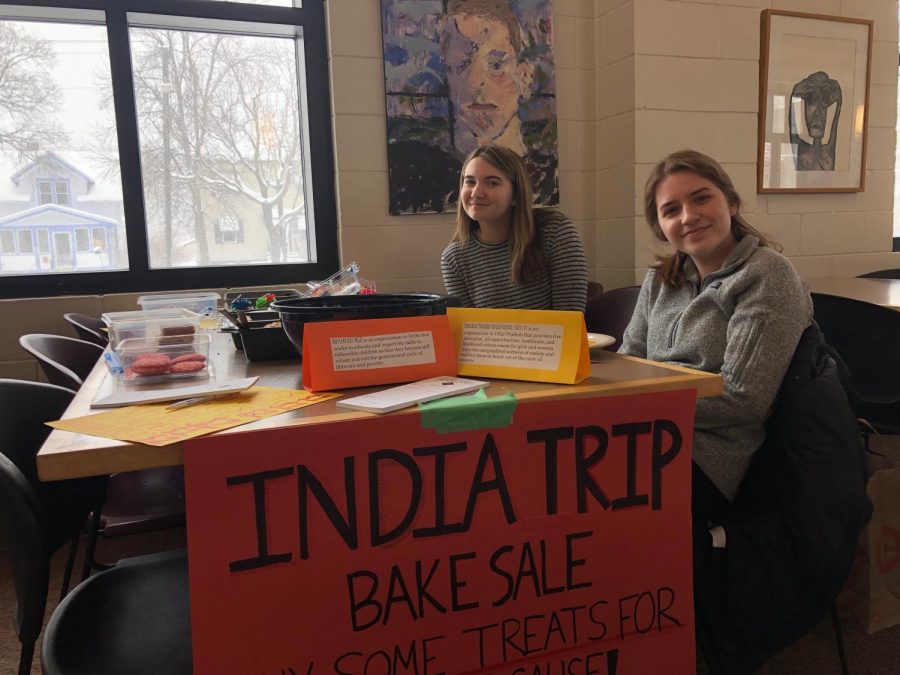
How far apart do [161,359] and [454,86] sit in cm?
217

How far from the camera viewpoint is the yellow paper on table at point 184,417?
717mm

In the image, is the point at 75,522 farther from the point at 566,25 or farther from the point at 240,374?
the point at 566,25

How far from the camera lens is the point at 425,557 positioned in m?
0.84

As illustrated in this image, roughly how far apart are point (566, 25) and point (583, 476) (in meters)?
2.72

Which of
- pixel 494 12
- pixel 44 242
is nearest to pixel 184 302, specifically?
pixel 44 242

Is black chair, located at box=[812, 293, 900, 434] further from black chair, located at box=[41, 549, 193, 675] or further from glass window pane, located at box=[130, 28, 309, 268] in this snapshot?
glass window pane, located at box=[130, 28, 309, 268]

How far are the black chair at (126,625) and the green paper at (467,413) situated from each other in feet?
1.55

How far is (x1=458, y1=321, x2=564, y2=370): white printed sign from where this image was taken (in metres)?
0.92

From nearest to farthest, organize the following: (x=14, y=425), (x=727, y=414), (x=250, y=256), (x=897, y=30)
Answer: (x=14, y=425)
(x=727, y=414)
(x=250, y=256)
(x=897, y=30)

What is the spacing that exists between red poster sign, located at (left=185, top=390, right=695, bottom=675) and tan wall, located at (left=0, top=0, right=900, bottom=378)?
2.11 meters

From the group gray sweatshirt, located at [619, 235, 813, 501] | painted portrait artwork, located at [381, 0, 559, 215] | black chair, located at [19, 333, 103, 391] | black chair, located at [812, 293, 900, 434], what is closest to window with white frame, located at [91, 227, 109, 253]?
black chair, located at [19, 333, 103, 391]

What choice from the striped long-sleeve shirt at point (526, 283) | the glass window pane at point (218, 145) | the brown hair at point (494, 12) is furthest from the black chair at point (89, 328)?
the brown hair at point (494, 12)

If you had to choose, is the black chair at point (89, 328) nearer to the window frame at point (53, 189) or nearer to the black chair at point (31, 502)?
the window frame at point (53, 189)

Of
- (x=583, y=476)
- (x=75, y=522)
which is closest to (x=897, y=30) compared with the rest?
(x=583, y=476)
